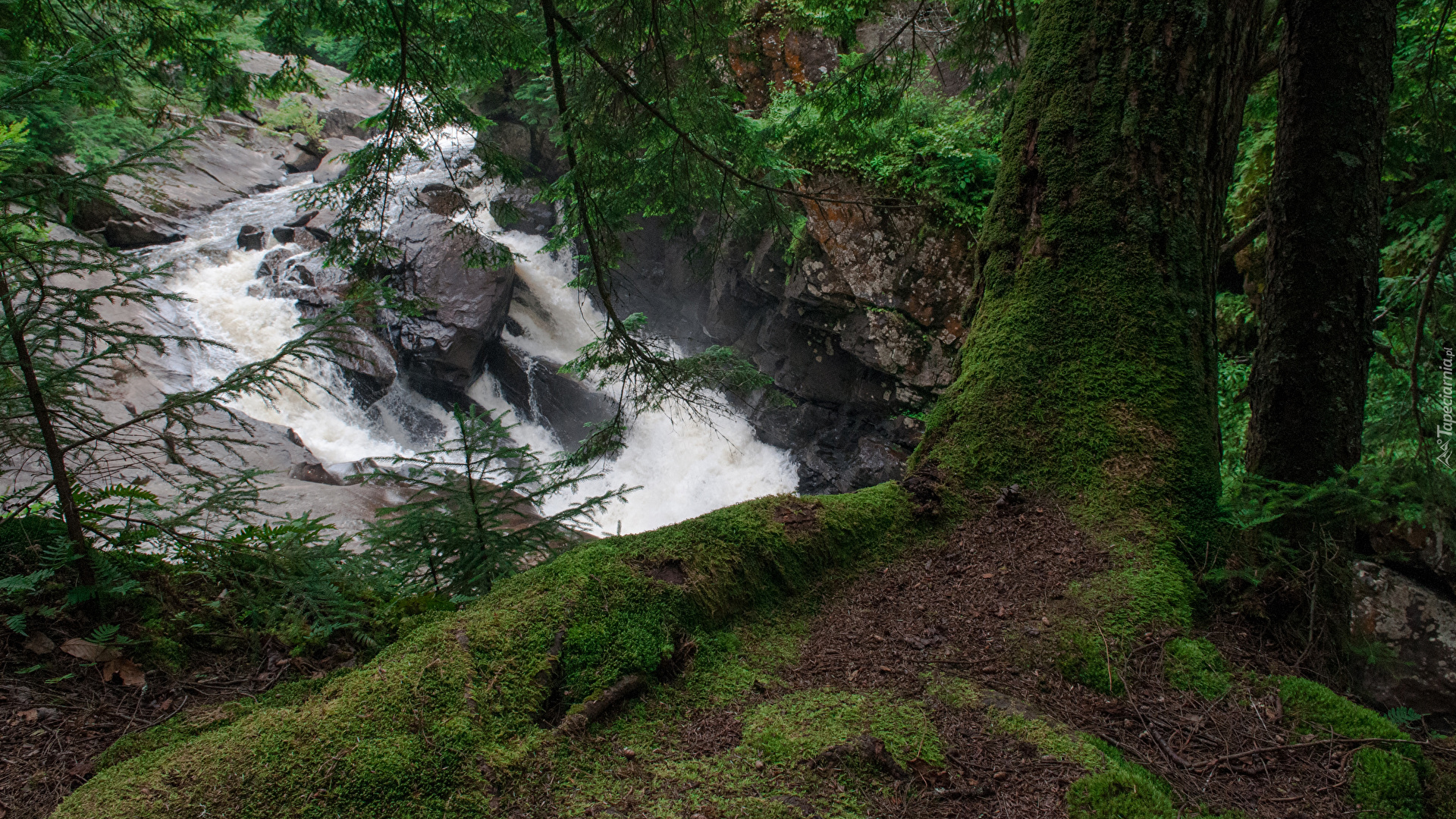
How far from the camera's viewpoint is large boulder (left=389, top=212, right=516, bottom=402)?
14203 millimetres

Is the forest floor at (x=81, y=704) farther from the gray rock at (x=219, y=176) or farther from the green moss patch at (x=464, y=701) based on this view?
the gray rock at (x=219, y=176)

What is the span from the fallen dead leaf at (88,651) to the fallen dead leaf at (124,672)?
1.0 inches

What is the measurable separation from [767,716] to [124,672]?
2137mm

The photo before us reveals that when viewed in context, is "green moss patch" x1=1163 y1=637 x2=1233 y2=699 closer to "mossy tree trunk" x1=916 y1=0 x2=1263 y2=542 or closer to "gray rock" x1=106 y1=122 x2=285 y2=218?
"mossy tree trunk" x1=916 y1=0 x2=1263 y2=542

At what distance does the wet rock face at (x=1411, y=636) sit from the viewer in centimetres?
312

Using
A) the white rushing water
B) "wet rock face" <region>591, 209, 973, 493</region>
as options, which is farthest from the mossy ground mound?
the white rushing water

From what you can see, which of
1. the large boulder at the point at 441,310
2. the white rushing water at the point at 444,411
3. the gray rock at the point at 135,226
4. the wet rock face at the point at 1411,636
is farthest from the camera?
the large boulder at the point at 441,310

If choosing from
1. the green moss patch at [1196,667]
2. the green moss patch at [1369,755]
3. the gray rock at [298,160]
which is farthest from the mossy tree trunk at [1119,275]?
the gray rock at [298,160]

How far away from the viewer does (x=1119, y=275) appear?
3.01m

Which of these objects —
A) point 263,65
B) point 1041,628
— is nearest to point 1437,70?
point 1041,628

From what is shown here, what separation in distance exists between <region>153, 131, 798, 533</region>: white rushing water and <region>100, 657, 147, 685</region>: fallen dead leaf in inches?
376

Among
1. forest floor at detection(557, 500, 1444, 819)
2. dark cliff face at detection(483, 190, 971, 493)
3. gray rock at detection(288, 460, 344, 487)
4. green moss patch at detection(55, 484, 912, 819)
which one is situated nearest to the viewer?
green moss patch at detection(55, 484, 912, 819)

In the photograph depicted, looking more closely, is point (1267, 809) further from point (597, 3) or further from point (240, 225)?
point (240, 225)

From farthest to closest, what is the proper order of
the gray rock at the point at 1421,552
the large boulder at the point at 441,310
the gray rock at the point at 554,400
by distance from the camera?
1. the gray rock at the point at 554,400
2. the large boulder at the point at 441,310
3. the gray rock at the point at 1421,552
